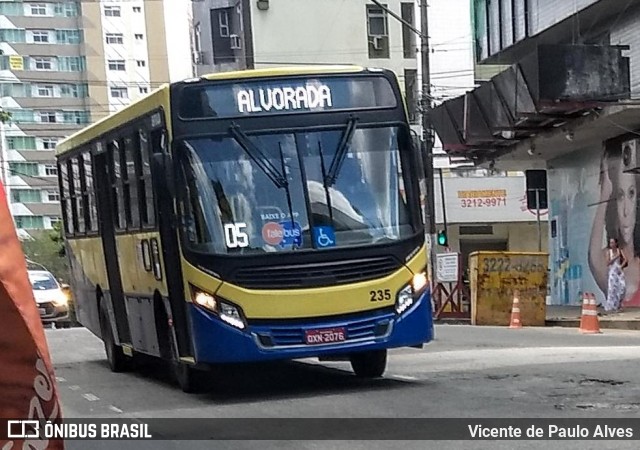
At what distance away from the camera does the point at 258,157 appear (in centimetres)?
1083

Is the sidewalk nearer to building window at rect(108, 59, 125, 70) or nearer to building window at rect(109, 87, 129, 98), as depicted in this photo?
building window at rect(109, 87, 129, 98)

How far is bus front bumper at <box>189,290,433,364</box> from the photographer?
1046 cm

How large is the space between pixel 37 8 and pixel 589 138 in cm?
6655

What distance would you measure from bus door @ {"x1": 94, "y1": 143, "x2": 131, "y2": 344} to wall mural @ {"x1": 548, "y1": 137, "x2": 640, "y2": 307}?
627 inches

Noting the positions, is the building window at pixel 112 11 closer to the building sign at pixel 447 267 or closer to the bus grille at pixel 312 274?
the building sign at pixel 447 267

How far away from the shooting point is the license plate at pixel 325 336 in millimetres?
10562

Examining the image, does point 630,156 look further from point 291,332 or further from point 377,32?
point 377,32

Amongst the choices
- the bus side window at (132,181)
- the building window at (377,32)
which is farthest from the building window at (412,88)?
the bus side window at (132,181)

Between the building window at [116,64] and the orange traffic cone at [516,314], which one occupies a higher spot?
the building window at [116,64]

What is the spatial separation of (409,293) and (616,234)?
61.0ft

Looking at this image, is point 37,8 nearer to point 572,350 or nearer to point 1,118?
point 1,118

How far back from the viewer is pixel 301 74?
36.8 feet

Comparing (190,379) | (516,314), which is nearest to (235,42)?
(516,314)

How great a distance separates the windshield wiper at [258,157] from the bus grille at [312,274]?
33.9 inches
